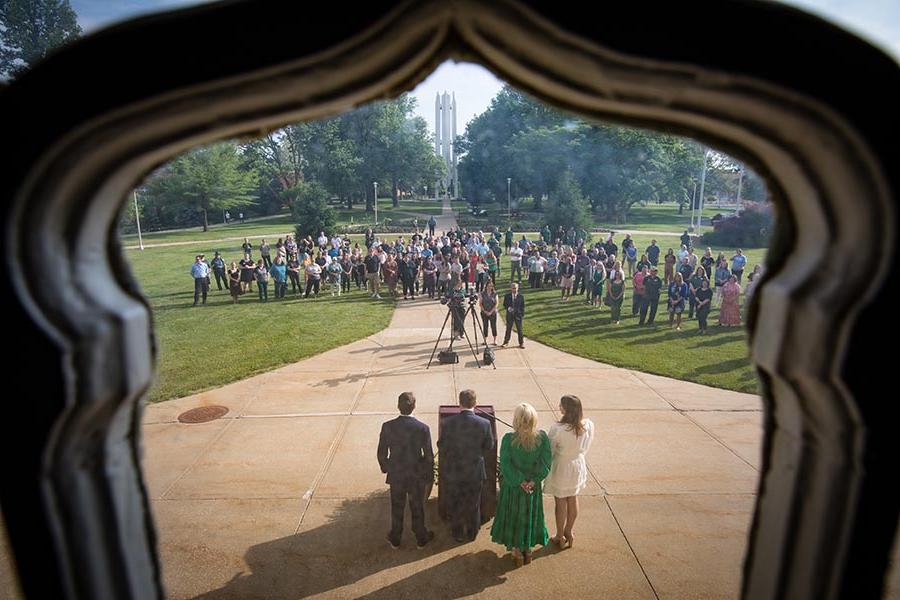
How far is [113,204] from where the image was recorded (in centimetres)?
174

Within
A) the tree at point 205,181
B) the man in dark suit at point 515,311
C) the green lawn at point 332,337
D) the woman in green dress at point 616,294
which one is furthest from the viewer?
the tree at point 205,181

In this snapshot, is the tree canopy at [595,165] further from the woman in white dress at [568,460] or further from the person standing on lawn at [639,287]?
the woman in white dress at [568,460]

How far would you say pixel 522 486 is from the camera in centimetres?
471

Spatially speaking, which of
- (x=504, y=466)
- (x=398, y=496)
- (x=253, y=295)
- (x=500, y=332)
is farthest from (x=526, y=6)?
(x=253, y=295)

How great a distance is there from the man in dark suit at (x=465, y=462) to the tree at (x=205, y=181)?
4717cm

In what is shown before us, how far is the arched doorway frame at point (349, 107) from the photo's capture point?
148 centimetres

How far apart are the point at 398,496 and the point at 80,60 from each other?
4434mm

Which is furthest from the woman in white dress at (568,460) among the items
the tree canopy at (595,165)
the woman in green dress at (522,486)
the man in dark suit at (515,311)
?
the tree canopy at (595,165)

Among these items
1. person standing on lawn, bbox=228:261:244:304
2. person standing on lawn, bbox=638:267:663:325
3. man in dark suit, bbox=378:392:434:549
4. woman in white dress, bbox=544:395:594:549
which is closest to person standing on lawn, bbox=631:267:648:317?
person standing on lawn, bbox=638:267:663:325

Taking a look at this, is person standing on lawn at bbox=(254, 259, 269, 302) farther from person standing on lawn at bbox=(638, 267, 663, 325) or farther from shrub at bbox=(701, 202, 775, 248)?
shrub at bbox=(701, 202, 775, 248)

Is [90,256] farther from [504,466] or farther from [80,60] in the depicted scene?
[504,466]

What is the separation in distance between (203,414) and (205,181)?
1730 inches

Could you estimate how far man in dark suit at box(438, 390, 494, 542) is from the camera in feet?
16.4

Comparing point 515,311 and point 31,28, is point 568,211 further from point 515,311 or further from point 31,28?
point 31,28
